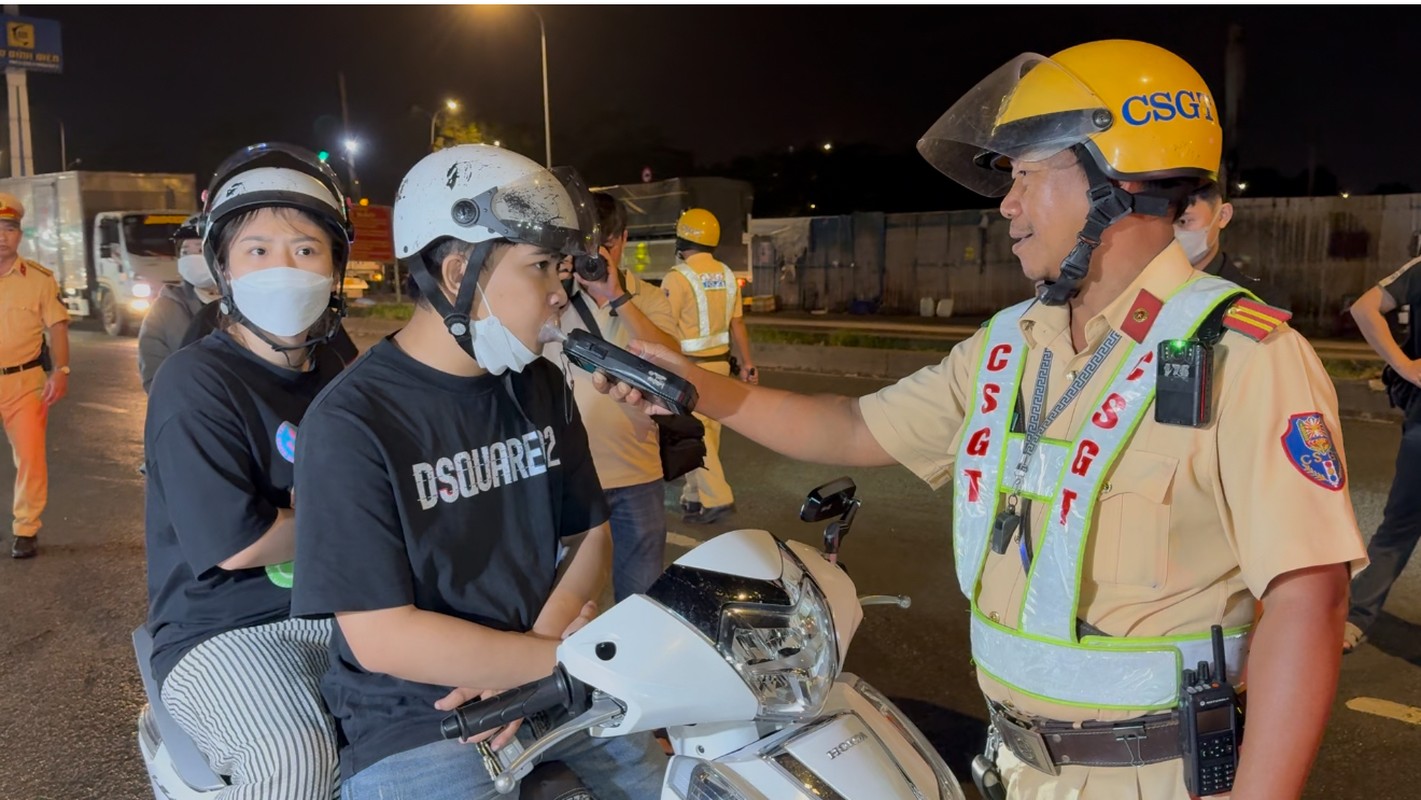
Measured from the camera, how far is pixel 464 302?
82.6 inches

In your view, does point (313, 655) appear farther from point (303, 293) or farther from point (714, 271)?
point (714, 271)

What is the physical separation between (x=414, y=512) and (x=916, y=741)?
1.06 meters

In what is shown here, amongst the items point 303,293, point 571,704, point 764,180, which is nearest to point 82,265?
point 303,293

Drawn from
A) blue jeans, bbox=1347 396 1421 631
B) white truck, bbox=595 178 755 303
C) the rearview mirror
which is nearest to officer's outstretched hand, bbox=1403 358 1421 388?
blue jeans, bbox=1347 396 1421 631

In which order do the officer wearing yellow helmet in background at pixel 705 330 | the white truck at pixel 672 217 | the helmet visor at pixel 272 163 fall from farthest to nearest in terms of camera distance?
the white truck at pixel 672 217 < the officer wearing yellow helmet in background at pixel 705 330 < the helmet visor at pixel 272 163

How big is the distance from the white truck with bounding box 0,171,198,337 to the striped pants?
1933cm

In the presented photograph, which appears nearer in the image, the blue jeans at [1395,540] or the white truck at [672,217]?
the blue jeans at [1395,540]

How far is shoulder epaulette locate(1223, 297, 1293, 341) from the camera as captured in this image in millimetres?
1655

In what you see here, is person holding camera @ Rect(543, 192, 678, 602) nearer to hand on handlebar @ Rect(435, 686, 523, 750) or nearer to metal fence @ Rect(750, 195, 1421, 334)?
hand on handlebar @ Rect(435, 686, 523, 750)

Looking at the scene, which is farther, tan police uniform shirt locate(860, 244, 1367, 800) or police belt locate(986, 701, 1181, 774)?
police belt locate(986, 701, 1181, 774)

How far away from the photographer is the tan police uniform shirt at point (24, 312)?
251 inches

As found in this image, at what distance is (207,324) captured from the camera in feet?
14.6

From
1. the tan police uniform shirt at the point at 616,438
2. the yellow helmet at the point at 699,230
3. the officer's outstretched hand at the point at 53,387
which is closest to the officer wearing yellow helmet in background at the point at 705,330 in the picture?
the yellow helmet at the point at 699,230

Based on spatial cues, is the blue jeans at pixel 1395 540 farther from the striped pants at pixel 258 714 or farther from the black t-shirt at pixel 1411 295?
the striped pants at pixel 258 714
